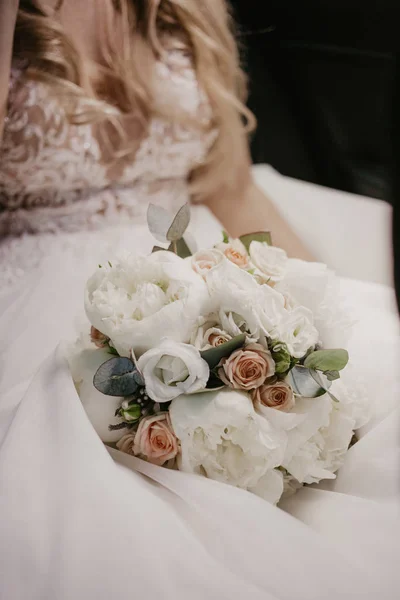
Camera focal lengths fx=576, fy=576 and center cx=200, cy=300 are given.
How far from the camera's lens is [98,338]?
1.81 feet

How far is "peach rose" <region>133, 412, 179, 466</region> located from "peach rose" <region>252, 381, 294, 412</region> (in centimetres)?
8

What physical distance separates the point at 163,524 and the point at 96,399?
0.43ft

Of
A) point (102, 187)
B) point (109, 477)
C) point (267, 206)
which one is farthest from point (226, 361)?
point (267, 206)

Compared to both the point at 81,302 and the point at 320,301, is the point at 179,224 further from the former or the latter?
the point at 81,302

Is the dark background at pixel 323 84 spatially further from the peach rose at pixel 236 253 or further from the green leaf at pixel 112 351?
the green leaf at pixel 112 351

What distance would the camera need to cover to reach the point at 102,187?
1005 mm

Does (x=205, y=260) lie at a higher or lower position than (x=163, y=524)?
higher

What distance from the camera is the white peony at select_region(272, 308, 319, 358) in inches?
20.1

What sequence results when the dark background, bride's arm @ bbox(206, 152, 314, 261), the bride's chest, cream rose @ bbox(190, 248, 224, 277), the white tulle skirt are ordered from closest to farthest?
the white tulle skirt
cream rose @ bbox(190, 248, 224, 277)
the bride's chest
bride's arm @ bbox(206, 152, 314, 261)
the dark background

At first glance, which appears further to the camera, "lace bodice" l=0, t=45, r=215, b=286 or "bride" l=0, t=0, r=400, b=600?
"lace bodice" l=0, t=45, r=215, b=286

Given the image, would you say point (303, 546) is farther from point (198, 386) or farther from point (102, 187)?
point (102, 187)

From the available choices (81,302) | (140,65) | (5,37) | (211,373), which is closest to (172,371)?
(211,373)

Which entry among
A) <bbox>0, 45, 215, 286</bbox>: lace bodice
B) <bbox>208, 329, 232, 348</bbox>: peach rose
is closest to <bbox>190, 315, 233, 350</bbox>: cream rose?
<bbox>208, 329, 232, 348</bbox>: peach rose

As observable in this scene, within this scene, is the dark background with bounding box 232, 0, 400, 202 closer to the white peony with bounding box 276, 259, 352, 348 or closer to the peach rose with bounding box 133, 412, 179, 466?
the white peony with bounding box 276, 259, 352, 348
